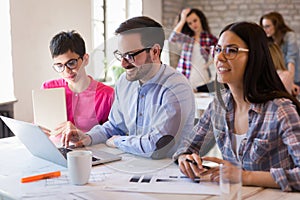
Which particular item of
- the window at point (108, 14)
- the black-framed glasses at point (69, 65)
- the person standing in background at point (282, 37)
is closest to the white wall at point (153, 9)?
the window at point (108, 14)

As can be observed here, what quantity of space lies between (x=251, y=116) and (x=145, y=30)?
0.50m

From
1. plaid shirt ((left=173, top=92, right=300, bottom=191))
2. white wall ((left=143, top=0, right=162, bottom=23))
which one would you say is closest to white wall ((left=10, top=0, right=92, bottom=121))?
white wall ((left=143, top=0, right=162, bottom=23))

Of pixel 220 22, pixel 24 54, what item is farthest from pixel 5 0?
pixel 220 22

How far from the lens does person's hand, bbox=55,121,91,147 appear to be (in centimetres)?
167

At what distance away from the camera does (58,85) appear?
2.15 m

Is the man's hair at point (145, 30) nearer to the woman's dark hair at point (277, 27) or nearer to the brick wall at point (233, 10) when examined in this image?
the woman's dark hair at point (277, 27)

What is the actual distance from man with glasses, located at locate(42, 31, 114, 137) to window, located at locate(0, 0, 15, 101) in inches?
49.0

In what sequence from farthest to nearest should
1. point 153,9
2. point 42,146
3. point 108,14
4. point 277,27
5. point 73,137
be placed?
1. point 153,9
2. point 108,14
3. point 277,27
4. point 73,137
5. point 42,146

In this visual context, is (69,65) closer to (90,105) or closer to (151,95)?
(90,105)

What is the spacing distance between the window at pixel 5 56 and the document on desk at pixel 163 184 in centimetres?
206

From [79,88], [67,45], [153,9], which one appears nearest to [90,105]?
[79,88]

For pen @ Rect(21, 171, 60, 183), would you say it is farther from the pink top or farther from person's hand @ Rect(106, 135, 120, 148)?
the pink top

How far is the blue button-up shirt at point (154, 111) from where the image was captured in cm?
151

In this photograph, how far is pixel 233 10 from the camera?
5.26m
